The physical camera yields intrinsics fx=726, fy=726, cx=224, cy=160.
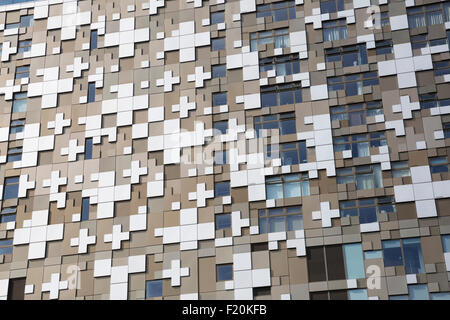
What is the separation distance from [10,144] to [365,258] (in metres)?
24.3

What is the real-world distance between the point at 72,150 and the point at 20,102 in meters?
5.89

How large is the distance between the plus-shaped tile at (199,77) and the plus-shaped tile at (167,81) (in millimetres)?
937

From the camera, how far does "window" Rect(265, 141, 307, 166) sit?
43531 millimetres

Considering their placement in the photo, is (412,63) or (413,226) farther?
(412,63)

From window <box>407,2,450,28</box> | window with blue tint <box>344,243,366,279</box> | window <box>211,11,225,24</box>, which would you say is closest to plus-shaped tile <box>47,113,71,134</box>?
window <box>211,11,225,24</box>

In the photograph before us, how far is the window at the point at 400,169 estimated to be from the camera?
137ft

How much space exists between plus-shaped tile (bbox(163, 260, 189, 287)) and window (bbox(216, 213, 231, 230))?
3.14 m

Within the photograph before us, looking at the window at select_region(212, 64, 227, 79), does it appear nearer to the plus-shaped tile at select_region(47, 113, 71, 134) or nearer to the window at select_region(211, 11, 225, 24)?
the window at select_region(211, 11, 225, 24)

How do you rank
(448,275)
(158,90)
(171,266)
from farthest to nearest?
(158,90), (171,266), (448,275)

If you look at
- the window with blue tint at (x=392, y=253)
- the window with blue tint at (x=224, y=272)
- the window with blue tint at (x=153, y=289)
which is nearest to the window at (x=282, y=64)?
the window with blue tint at (x=392, y=253)
